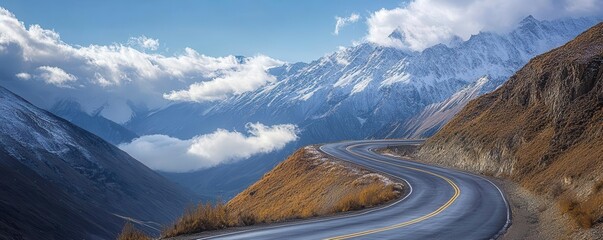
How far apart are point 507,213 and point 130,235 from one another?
19.4 metres

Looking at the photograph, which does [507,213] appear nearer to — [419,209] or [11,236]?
[419,209]

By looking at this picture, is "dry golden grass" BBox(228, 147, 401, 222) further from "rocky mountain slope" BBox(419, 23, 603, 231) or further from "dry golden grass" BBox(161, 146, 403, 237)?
"rocky mountain slope" BBox(419, 23, 603, 231)

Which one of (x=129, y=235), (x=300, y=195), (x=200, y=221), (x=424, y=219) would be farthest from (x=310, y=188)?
(x=129, y=235)

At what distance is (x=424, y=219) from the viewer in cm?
2448

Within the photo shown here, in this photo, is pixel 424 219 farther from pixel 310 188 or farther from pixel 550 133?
pixel 310 188

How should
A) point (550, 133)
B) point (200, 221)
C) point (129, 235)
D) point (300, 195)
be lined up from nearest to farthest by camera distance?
point (129, 235) < point (200, 221) < point (550, 133) < point (300, 195)

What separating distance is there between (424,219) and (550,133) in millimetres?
20994

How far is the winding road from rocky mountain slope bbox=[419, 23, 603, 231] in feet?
10.9

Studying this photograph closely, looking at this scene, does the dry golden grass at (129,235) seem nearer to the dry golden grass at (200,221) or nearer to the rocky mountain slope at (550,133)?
the dry golden grass at (200,221)

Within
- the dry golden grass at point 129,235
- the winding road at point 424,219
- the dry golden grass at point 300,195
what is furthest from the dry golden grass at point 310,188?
the dry golden grass at point 129,235

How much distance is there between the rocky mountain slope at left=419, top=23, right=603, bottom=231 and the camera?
27812mm

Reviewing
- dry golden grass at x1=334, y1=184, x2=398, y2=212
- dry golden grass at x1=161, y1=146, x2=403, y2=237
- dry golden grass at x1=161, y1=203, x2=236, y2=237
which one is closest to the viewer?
dry golden grass at x1=161, y1=203, x2=236, y2=237

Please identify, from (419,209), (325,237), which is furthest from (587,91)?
(325,237)

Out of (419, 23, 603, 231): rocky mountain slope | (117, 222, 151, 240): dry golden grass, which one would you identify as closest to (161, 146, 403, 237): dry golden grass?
(117, 222, 151, 240): dry golden grass
